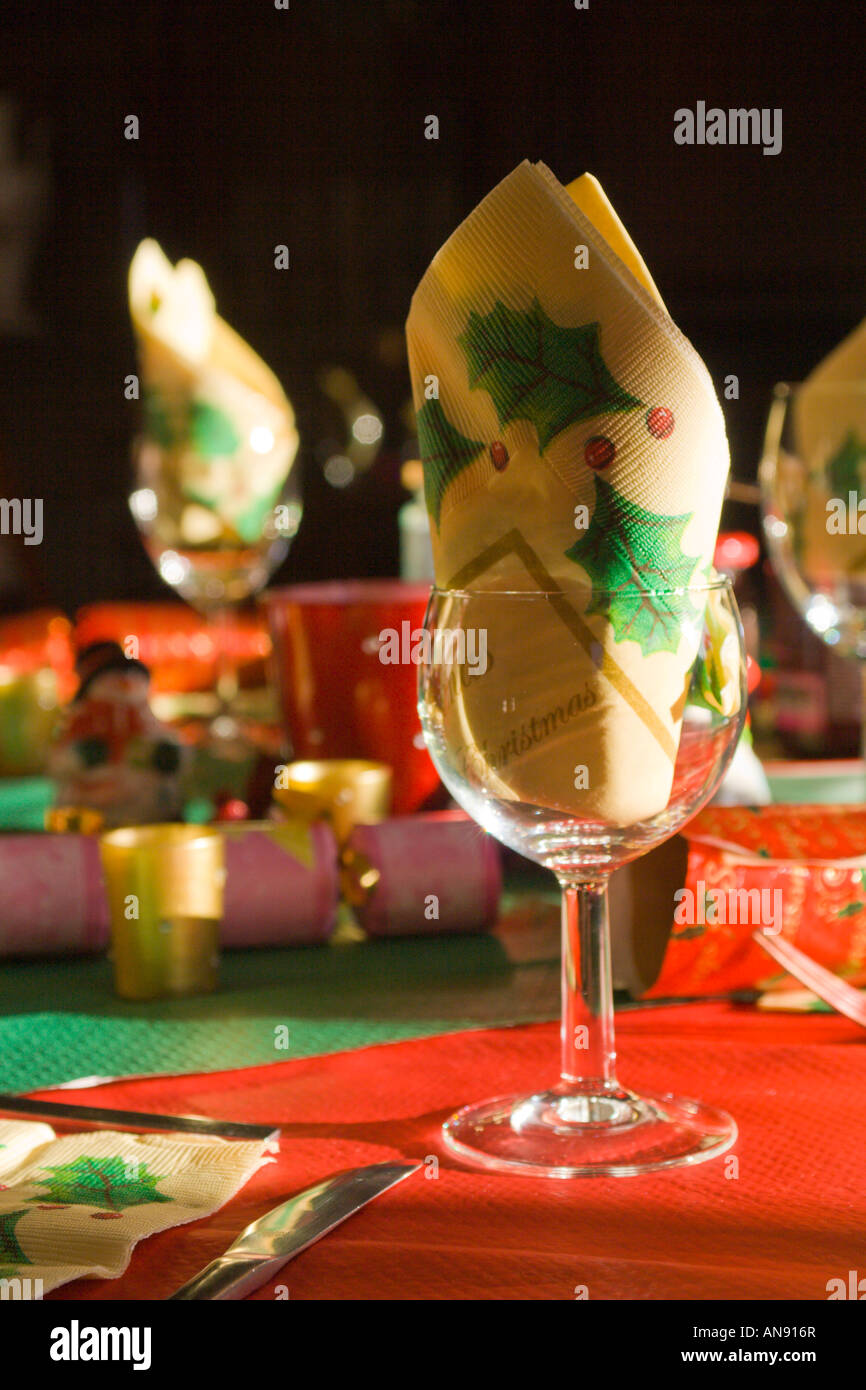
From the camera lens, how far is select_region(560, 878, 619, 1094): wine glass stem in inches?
20.7

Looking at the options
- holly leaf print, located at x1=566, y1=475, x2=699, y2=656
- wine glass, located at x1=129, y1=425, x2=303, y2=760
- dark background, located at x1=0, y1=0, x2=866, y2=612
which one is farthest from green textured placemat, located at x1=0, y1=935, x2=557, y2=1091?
dark background, located at x1=0, y1=0, x2=866, y2=612

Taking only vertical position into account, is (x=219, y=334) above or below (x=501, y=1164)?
above

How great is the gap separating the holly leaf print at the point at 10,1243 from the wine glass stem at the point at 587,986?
0.64 ft

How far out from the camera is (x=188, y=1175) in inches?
18.3

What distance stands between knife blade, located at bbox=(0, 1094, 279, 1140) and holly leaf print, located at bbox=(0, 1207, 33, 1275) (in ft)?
0.28

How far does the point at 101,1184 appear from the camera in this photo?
458 mm

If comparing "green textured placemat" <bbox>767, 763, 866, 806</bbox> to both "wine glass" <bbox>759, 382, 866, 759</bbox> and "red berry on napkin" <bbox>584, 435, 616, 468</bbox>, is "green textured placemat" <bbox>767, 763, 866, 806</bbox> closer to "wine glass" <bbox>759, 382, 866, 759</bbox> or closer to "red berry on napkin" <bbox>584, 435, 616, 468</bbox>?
"wine glass" <bbox>759, 382, 866, 759</bbox>

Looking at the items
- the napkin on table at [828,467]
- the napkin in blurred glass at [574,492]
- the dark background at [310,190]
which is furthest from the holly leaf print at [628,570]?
the dark background at [310,190]

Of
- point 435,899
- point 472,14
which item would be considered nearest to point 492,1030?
point 435,899

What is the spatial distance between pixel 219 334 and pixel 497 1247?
1.02m

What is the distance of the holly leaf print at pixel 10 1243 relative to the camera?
15.7 inches

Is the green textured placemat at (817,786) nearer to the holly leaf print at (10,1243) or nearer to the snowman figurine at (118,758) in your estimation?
the snowman figurine at (118,758)
